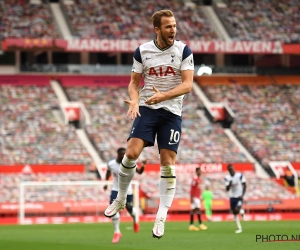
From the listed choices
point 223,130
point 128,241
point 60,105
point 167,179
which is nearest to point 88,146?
point 60,105

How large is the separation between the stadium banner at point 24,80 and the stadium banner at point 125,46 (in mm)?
2231

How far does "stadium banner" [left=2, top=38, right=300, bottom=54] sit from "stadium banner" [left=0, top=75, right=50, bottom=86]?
2.23 metres

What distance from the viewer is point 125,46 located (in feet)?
167

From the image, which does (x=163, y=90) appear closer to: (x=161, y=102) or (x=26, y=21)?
(x=161, y=102)

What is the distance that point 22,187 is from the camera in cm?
3728

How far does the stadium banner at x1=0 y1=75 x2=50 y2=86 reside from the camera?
1975 inches

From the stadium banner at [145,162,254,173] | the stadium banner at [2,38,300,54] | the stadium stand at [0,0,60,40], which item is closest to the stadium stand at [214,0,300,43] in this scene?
the stadium banner at [2,38,300,54]

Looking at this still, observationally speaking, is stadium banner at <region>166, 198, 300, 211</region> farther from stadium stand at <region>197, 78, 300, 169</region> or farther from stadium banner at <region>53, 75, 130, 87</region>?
stadium banner at <region>53, 75, 130, 87</region>

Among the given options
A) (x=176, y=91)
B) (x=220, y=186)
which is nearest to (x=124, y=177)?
(x=176, y=91)

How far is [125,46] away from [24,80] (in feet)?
21.0

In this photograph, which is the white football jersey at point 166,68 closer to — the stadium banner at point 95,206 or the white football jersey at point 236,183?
the white football jersey at point 236,183

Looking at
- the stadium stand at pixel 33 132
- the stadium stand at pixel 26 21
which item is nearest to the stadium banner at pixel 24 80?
the stadium stand at pixel 33 132

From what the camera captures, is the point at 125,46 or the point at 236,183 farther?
the point at 125,46

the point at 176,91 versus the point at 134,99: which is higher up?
the point at 176,91
